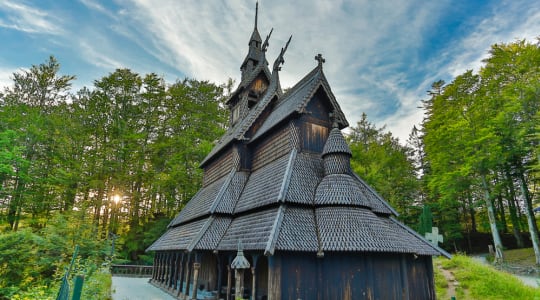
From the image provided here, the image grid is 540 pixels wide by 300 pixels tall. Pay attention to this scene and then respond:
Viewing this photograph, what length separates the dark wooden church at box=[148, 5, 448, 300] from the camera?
29.8 feet

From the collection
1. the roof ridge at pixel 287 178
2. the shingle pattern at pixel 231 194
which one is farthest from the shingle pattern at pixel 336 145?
the shingle pattern at pixel 231 194

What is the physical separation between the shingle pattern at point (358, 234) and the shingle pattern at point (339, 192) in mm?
249

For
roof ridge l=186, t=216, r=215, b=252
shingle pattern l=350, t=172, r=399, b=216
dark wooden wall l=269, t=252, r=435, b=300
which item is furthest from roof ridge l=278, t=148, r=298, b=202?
roof ridge l=186, t=216, r=215, b=252

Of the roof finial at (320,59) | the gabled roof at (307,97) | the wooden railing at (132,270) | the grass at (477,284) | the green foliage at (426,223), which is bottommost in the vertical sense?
the wooden railing at (132,270)

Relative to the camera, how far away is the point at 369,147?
2812 cm

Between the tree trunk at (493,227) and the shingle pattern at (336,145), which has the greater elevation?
the shingle pattern at (336,145)

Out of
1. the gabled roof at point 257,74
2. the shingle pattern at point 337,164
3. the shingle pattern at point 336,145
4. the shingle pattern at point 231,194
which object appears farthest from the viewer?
the gabled roof at point 257,74

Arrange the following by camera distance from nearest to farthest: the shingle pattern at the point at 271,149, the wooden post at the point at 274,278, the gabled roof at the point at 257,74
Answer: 1. the wooden post at the point at 274,278
2. the shingle pattern at the point at 271,149
3. the gabled roof at the point at 257,74

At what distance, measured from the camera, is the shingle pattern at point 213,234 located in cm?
1136

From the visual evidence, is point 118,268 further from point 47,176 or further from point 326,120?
point 326,120

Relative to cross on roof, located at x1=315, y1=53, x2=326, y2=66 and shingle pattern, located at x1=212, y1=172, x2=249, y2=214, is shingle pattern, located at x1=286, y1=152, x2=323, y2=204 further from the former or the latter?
cross on roof, located at x1=315, y1=53, x2=326, y2=66

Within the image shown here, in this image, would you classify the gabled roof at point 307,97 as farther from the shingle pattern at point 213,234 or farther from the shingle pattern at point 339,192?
the shingle pattern at point 213,234

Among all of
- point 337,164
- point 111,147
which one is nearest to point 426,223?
point 337,164

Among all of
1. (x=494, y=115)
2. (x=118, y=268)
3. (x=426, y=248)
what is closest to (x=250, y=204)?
(x=426, y=248)
